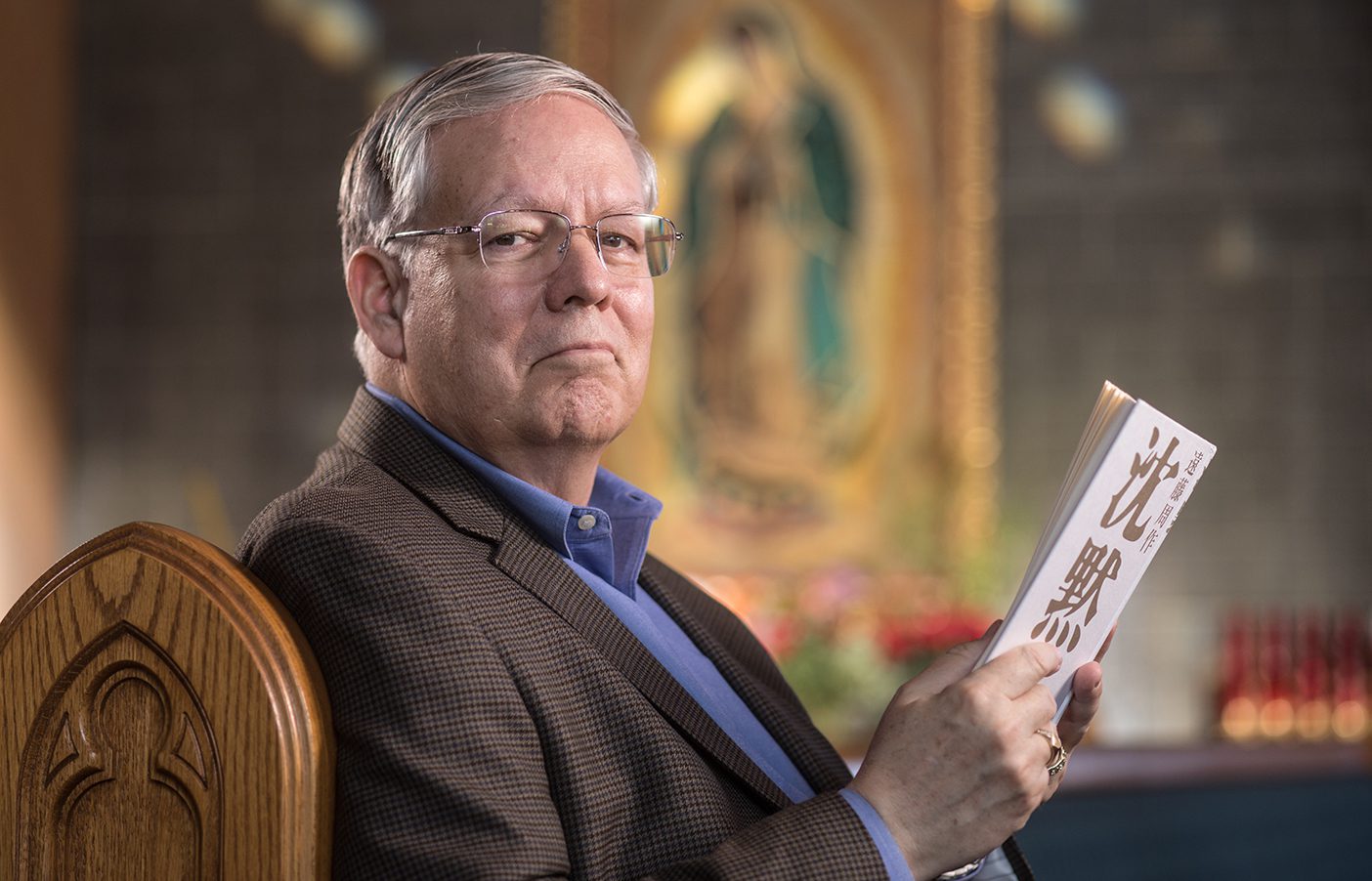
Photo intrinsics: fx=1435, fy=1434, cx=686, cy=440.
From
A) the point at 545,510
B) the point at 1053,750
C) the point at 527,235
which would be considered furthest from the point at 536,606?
the point at 1053,750

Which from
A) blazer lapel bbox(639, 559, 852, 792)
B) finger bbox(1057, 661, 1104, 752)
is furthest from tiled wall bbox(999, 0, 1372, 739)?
finger bbox(1057, 661, 1104, 752)

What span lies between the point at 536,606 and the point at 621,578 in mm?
292

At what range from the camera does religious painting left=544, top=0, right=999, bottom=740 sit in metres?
5.82

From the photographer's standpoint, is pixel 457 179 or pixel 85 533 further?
pixel 85 533

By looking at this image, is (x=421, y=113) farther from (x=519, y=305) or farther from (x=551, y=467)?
(x=551, y=467)

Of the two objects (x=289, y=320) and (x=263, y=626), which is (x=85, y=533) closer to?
(x=289, y=320)

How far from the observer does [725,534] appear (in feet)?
19.2

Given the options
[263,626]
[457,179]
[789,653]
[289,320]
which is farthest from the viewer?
[289,320]

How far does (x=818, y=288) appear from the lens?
5.88 meters

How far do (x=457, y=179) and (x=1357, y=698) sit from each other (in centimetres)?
474

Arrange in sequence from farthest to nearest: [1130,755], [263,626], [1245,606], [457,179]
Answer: [1245,606]
[1130,755]
[457,179]
[263,626]

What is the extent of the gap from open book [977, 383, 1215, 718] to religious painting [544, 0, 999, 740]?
14.5ft

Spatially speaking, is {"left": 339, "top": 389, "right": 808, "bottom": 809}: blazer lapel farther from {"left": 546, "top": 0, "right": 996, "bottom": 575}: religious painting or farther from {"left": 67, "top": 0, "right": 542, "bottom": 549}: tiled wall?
{"left": 67, "top": 0, "right": 542, "bottom": 549}: tiled wall

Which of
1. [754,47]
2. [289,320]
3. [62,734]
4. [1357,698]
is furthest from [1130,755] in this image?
[289,320]
